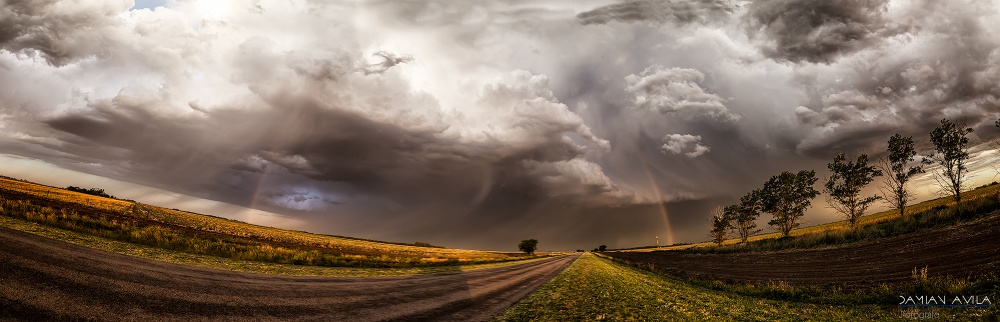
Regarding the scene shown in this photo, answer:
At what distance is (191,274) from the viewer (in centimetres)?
1347

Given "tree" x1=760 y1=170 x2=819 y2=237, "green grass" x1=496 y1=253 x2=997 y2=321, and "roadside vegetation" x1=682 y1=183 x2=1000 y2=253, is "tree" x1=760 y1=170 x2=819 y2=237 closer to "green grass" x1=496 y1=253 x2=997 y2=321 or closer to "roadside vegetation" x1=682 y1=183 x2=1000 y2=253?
"roadside vegetation" x1=682 y1=183 x2=1000 y2=253

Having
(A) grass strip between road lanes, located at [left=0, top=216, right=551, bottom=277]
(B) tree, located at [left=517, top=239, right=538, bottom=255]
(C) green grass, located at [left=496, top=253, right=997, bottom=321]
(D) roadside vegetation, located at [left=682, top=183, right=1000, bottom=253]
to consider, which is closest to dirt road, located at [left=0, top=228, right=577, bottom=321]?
(C) green grass, located at [left=496, top=253, right=997, bottom=321]

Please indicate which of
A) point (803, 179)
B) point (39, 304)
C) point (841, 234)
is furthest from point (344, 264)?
point (803, 179)

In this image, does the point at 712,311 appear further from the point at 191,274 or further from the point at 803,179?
the point at 803,179

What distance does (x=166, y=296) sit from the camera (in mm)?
9578

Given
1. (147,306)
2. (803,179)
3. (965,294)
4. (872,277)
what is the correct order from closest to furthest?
1. (147,306)
2. (965,294)
3. (872,277)
4. (803,179)

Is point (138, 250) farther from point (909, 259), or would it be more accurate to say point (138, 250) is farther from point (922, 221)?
point (922, 221)

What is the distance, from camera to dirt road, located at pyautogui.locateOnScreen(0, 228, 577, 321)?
25.3 feet

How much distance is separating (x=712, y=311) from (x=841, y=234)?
42.2 meters

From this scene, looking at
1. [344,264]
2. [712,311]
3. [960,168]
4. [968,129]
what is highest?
[968,129]

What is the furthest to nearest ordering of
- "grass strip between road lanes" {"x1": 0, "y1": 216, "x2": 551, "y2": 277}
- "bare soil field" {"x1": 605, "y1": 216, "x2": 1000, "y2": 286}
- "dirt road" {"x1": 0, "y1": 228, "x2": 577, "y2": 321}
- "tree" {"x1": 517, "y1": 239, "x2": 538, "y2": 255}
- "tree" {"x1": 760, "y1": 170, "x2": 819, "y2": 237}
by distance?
"tree" {"x1": 517, "y1": 239, "x2": 538, "y2": 255} → "tree" {"x1": 760, "y1": 170, "x2": 819, "y2": 237} → "bare soil field" {"x1": 605, "y1": 216, "x2": 1000, "y2": 286} → "grass strip between road lanes" {"x1": 0, "y1": 216, "x2": 551, "y2": 277} → "dirt road" {"x1": 0, "y1": 228, "x2": 577, "y2": 321}

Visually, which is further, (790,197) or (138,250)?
(790,197)

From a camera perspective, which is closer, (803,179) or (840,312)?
(840,312)

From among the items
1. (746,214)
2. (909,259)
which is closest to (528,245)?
(746,214)
